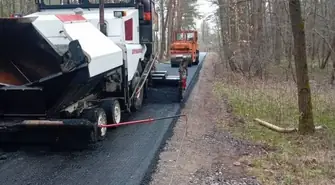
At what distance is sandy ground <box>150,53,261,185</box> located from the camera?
18.6ft

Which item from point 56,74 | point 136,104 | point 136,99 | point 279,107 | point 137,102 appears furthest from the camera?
point 279,107

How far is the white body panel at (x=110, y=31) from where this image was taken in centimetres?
658

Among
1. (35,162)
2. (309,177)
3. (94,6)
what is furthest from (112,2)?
(309,177)

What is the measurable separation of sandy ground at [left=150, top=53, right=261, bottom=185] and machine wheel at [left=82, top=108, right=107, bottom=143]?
44.0 inches

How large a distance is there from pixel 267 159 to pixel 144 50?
510cm

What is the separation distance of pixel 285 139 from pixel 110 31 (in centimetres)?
408

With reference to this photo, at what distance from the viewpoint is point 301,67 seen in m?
8.23

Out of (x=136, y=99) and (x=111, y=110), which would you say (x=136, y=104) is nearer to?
(x=136, y=99)

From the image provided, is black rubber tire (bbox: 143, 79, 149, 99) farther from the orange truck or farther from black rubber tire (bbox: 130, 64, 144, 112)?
the orange truck

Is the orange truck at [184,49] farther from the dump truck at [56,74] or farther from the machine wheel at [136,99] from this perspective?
the dump truck at [56,74]

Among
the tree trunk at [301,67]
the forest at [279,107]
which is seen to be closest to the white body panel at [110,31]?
the forest at [279,107]

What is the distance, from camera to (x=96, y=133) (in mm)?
6652

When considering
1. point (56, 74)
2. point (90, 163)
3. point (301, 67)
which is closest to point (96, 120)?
point (90, 163)

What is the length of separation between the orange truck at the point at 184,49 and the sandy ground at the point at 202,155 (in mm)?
17666
